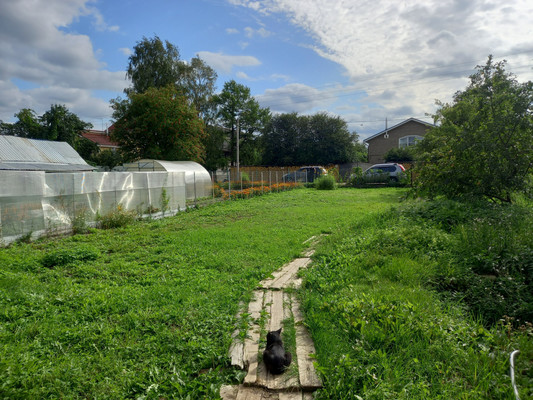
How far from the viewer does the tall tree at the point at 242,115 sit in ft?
114

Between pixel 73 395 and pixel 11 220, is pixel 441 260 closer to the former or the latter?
pixel 73 395

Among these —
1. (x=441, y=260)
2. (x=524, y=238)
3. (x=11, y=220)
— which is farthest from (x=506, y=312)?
(x=11, y=220)

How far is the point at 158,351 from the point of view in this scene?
9.58 feet

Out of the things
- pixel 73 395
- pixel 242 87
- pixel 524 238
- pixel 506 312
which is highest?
pixel 242 87

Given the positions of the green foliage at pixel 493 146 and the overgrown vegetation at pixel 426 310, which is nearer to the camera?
the overgrown vegetation at pixel 426 310

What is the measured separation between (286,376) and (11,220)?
26.1 ft

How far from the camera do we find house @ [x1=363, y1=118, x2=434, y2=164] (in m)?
32.5

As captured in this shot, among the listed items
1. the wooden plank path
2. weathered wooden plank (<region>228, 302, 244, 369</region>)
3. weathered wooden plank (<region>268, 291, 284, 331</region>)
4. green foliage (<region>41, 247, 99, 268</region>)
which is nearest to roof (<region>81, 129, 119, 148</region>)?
green foliage (<region>41, 247, 99, 268</region>)

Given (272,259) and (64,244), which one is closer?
(272,259)

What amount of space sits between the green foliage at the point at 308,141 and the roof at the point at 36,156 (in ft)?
69.4

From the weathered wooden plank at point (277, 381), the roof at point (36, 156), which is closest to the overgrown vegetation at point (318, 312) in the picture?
the weathered wooden plank at point (277, 381)

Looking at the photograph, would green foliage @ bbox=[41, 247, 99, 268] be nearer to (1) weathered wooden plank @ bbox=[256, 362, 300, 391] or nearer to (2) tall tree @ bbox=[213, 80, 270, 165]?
(1) weathered wooden plank @ bbox=[256, 362, 300, 391]

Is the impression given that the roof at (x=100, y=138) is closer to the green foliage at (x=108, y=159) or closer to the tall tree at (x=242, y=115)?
the green foliage at (x=108, y=159)

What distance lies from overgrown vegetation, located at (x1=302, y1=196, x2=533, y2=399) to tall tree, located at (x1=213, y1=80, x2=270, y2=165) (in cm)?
3140
